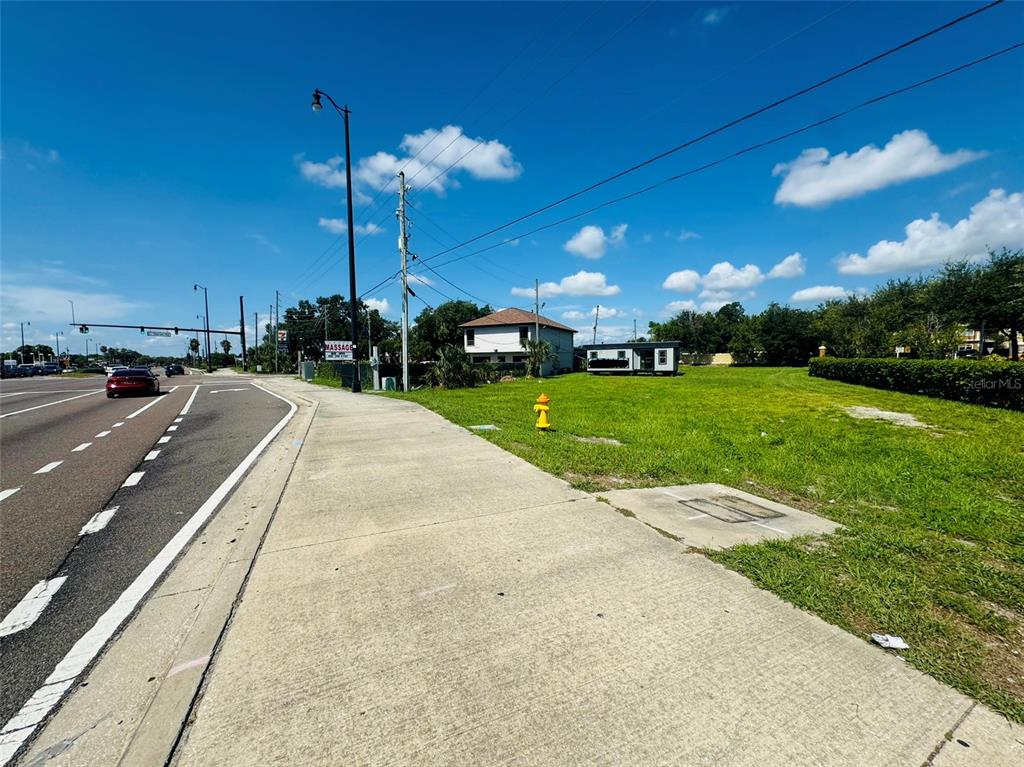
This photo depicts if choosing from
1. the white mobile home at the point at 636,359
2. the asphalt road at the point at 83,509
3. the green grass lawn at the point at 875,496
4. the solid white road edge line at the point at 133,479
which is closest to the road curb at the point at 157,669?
the asphalt road at the point at 83,509

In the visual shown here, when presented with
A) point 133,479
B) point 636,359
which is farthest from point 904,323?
point 133,479

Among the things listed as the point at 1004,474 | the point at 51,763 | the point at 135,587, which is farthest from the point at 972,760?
the point at 1004,474

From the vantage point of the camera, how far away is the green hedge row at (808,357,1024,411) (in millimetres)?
14216

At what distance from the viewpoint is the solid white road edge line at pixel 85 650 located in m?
2.09

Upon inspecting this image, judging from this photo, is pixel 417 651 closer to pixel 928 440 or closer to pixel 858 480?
pixel 858 480

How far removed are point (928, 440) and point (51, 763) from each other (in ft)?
41.3

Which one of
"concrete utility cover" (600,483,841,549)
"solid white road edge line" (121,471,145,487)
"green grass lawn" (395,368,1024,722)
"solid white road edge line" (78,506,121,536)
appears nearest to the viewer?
"green grass lawn" (395,368,1024,722)

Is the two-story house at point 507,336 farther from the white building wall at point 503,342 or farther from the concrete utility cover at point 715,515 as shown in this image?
the concrete utility cover at point 715,515

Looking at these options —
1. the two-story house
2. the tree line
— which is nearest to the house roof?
the two-story house

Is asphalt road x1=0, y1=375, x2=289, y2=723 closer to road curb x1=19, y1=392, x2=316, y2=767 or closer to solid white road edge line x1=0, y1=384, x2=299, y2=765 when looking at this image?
solid white road edge line x1=0, y1=384, x2=299, y2=765

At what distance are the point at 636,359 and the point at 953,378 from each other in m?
27.0

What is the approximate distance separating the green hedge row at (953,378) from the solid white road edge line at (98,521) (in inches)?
847

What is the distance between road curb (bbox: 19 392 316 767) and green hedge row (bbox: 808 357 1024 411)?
20311mm

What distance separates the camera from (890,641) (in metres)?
2.60
